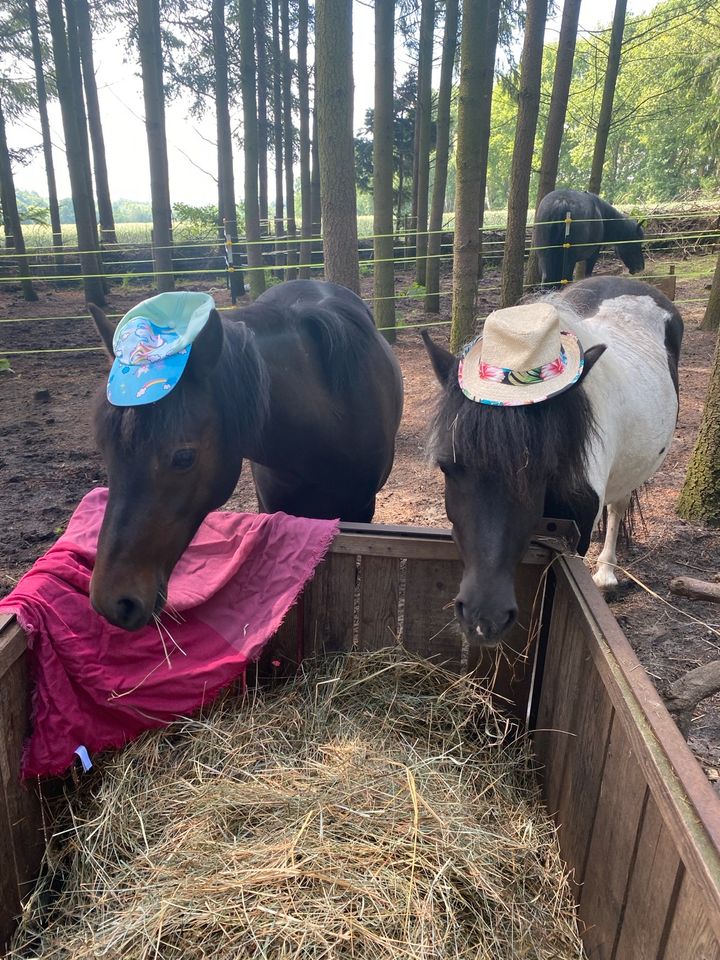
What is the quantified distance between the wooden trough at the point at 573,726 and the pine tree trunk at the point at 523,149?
5.93 m

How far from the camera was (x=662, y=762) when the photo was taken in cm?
131

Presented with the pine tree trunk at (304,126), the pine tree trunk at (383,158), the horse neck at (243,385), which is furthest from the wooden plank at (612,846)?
the pine tree trunk at (304,126)

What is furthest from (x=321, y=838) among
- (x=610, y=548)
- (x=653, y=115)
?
(x=653, y=115)

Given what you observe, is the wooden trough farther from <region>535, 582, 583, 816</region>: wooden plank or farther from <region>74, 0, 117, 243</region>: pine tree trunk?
<region>74, 0, 117, 243</region>: pine tree trunk

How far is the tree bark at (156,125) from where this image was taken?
334 inches

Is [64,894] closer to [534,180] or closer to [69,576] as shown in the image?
[69,576]

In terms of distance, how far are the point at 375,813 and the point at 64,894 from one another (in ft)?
3.18

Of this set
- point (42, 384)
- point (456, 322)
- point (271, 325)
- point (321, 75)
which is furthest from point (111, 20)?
point (271, 325)

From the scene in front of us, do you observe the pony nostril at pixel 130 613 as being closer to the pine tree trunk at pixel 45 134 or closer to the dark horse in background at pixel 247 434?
the dark horse in background at pixel 247 434

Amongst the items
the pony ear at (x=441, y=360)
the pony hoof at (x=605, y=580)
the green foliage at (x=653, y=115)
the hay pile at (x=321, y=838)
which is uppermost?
the green foliage at (x=653, y=115)

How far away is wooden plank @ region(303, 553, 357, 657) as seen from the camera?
248cm

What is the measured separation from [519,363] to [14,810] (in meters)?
2.05

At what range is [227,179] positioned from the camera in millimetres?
14234

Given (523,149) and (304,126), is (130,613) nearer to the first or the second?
(523,149)
